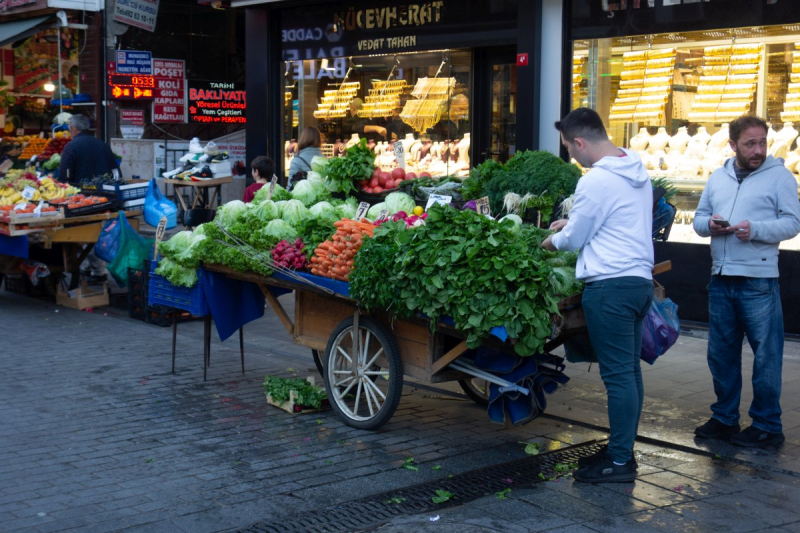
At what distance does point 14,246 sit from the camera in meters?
9.75

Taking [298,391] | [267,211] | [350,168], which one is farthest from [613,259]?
[350,168]

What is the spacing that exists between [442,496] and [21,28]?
14753 mm

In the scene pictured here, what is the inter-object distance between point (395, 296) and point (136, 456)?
5.92 ft

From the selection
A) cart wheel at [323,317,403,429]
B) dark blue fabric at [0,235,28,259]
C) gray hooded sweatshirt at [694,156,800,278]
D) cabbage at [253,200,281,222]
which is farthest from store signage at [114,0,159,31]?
gray hooded sweatshirt at [694,156,800,278]

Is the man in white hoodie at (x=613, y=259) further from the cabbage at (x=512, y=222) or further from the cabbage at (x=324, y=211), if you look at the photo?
the cabbage at (x=324, y=211)

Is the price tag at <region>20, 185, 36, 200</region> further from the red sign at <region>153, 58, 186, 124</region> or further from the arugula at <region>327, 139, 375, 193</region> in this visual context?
the red sign at <region>153, 58, 186, 124</region>

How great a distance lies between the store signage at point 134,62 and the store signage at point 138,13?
0.54m

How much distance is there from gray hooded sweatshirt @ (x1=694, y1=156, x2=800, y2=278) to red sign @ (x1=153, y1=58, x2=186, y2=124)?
44.5ft

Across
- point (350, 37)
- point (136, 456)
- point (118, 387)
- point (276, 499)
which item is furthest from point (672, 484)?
point (350, 37)

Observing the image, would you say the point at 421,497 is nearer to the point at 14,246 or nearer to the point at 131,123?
the point at 14,246

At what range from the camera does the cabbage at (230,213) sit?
22.5ft

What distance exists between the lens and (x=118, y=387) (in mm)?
6957

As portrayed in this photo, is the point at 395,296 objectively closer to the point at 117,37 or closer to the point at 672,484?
the point at 672,484

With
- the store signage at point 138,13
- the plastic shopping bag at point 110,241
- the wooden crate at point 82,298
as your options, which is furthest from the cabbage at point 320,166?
the store signage at point 138,13
